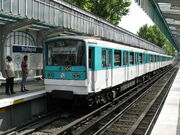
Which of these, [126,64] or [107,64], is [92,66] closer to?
[107,64]

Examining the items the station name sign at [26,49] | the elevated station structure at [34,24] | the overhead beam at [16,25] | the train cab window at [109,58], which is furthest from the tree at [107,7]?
the train cab window at [109,58]

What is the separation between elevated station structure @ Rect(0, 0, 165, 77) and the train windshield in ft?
8.44

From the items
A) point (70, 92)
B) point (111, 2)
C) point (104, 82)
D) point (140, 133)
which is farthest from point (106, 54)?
point (111, 2)

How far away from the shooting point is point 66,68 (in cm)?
829

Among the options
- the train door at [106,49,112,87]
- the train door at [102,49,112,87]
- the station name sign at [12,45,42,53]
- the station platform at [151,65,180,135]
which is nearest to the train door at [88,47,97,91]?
the train door at [102,49,112,87]

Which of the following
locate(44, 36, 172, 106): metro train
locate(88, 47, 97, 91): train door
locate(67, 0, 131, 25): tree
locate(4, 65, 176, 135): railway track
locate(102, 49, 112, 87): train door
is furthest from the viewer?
locate(67, 0, 131, 25): tree

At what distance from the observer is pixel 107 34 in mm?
26891

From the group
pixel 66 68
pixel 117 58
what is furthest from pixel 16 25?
pixel 117 58

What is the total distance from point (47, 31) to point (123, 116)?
6.57m

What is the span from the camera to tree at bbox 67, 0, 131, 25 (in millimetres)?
28909

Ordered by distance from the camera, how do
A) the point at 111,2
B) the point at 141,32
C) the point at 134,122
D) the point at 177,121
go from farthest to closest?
the point at 141,32 → the point at 111,2 → the point at 134,122 → the point at 177,121

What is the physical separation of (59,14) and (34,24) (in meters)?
6.03

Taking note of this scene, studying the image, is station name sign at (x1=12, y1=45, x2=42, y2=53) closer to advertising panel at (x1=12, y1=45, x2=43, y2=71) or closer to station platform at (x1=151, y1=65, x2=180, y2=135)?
advertising panel at (x1=12, y1=45, x2=43, y2=71)

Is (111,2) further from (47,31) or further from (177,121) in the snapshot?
(177,121)
